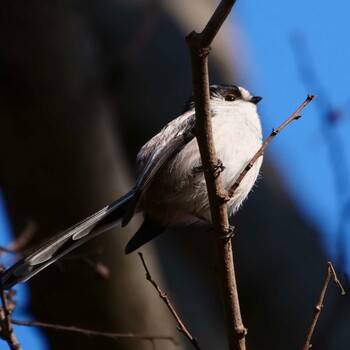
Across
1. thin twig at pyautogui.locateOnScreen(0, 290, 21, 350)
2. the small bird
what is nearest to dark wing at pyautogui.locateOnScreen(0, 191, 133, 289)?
the small bird

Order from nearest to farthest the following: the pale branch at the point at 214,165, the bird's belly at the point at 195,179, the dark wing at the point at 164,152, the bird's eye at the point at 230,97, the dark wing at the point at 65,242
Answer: the pale branch at the point at 214,165, the dark wing at the point at 65,242, the dark wing at the point at 164,152, the bird's belly at the point at 195,179, the bird's eye at the point at 230,97

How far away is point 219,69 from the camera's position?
3.85 metres

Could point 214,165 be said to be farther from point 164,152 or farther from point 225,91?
point 225,91

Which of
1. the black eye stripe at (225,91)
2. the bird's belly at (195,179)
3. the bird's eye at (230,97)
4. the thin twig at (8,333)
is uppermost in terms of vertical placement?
the black eye stripe at (225,91)

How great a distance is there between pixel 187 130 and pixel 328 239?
72cm

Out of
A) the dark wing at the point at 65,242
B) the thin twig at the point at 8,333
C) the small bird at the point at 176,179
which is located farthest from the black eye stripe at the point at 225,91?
the thin twig at the point at 8,333

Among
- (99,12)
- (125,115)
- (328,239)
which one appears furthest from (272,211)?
(99,12)

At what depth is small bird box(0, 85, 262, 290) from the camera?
289 cm

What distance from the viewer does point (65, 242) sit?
2.82m

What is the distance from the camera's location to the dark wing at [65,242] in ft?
8.76

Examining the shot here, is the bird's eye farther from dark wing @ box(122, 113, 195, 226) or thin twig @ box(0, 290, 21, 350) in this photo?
thin twig @ box(0, 290, 21, 350)

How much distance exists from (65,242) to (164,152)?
0.52 meters

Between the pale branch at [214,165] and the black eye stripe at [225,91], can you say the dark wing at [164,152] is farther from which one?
the pale branch at [214,165]

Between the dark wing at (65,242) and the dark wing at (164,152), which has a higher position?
the dark wing at (164,152)
